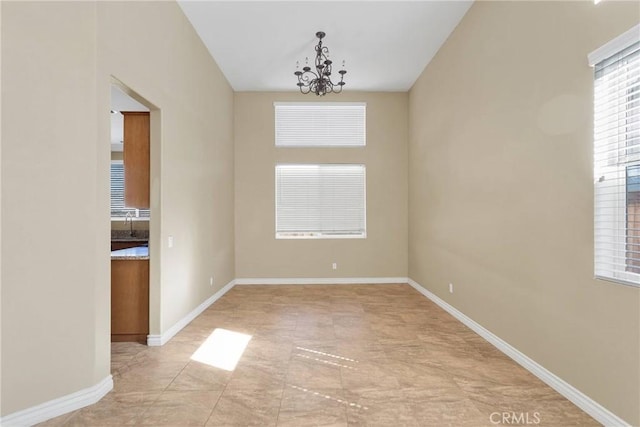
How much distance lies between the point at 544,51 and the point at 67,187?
366 cm

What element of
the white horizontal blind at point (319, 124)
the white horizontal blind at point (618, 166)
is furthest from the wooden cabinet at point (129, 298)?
the white horizontal blind at point (618, 166)

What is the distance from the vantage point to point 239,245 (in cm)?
622

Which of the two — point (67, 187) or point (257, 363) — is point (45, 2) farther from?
point (257, 363)

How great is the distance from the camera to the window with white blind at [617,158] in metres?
1.88

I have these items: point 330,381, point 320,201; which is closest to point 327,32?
point 320,201

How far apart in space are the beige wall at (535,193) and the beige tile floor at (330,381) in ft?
1.25

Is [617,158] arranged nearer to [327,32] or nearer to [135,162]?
[327,32]

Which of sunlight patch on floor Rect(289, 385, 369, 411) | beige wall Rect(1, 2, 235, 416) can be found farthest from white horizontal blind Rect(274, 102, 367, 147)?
sunlight patch on floor Rect(289, 385, 369, 411)

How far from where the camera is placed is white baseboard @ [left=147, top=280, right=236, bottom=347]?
10.7 feet

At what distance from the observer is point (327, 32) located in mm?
4184

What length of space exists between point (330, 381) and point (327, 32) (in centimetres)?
403

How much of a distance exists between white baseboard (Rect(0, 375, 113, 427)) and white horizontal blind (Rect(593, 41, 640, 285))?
3.52 meters

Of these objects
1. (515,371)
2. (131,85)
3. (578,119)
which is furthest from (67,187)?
(515,371)

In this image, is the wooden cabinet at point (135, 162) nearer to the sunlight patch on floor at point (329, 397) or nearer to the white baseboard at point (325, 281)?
the sunlight patch on floor at point (329, 397)
